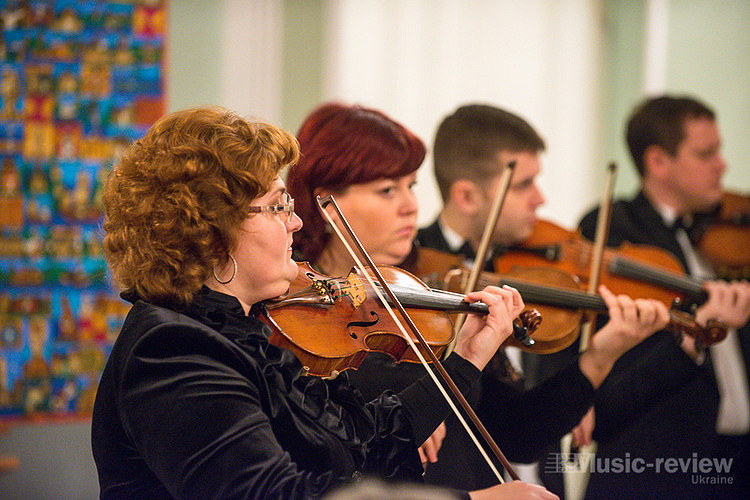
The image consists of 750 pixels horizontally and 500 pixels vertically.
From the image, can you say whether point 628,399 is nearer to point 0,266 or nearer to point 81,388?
point 81,388

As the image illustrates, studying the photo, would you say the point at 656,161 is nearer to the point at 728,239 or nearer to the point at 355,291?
the point at 728,239

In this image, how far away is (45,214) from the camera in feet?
10.4

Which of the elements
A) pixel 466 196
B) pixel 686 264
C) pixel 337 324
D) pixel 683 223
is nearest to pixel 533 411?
pixel 337 324

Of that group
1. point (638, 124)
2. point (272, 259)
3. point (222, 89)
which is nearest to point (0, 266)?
point (222, 89)

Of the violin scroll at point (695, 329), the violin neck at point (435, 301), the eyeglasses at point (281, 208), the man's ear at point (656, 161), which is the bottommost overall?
the violin scroll at point (695, 329)

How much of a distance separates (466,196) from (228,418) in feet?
4.56

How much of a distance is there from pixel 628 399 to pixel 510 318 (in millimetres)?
734

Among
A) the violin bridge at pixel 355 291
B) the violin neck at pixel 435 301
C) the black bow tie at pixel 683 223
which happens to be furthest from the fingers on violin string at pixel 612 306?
the black bow tie at pixel 683 223

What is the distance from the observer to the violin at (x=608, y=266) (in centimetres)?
212

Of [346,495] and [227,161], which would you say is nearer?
[346,495]

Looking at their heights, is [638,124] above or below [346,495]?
above

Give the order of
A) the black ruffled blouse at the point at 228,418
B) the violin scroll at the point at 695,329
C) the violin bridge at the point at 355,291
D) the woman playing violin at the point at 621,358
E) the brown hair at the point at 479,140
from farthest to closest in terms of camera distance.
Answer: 1. the brown hair at the point at 479,140
2. the woman playing violin at the point at 621,358
3. the violin scroll at the point at 695,329
4. the violin bridge at the point at 355,291
5. the black ruffled blouse at the point at 228,418

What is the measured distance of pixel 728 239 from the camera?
270cm

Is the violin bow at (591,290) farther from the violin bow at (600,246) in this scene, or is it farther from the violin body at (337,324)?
the violin body at (337,324)
